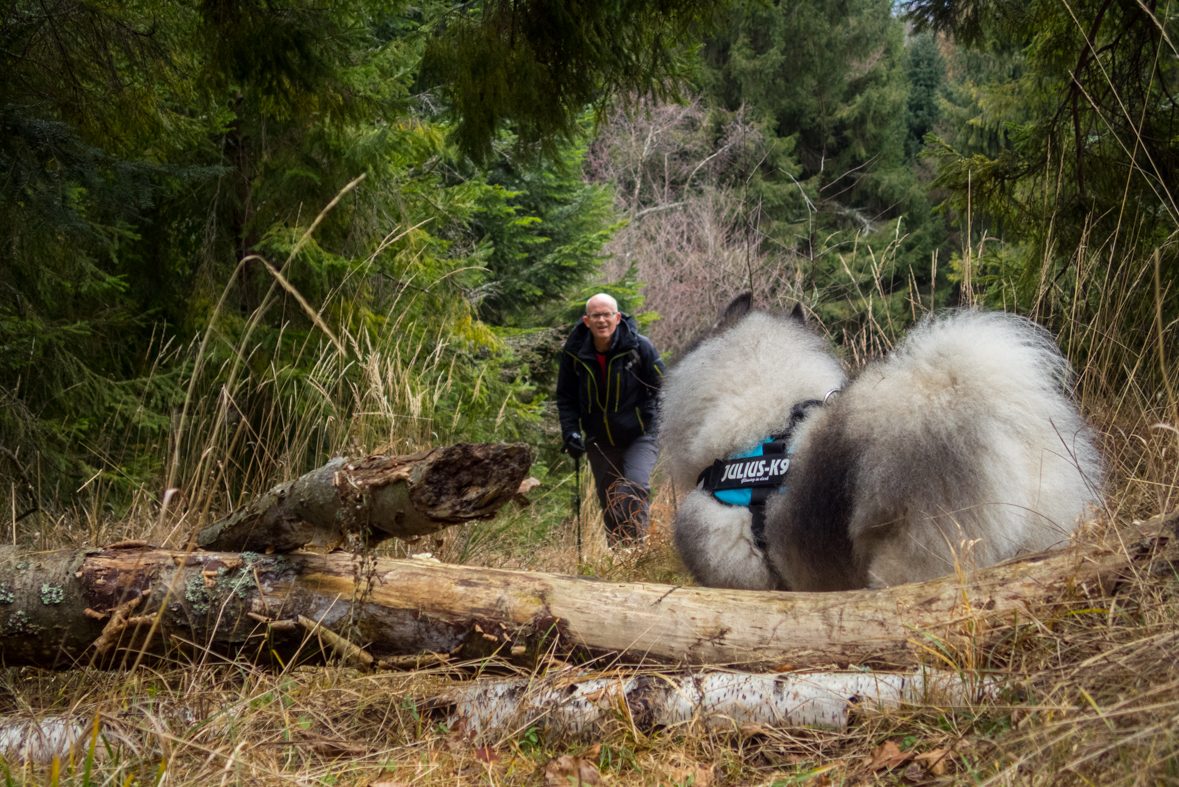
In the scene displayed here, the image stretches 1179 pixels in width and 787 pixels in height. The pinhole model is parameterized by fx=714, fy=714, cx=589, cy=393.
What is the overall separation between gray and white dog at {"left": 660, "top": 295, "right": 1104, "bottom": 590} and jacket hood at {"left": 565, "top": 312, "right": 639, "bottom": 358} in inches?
101

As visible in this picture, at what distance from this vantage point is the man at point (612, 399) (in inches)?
202

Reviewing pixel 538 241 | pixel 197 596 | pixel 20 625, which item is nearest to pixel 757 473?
pixel 197 596

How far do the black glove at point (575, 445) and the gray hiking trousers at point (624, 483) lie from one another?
0.90ft

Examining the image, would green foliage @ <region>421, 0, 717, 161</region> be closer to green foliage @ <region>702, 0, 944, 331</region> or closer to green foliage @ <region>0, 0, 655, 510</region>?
green foliage @ <region>0, 0, 655, 510</region>

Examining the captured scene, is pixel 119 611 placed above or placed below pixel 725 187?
below

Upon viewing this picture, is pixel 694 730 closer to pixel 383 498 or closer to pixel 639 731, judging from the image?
pixel 639 731

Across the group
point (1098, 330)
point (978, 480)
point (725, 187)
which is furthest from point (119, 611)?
point (725, 187)

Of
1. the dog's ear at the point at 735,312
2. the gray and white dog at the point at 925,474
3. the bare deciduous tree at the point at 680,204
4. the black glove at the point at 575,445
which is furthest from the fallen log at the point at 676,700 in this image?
the bare deciduous tree at the point at 680,204

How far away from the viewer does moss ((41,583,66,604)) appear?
2146mm

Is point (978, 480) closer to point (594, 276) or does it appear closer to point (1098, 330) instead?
point (1098, 330)

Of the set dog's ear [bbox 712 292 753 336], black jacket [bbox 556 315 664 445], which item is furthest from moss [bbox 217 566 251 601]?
black jacket [bbox 556 315 664 445]

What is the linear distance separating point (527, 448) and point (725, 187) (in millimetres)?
16179

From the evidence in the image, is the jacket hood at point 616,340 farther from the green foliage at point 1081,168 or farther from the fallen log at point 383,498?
the fallen log at point 383,498

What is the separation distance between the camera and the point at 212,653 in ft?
7.29
